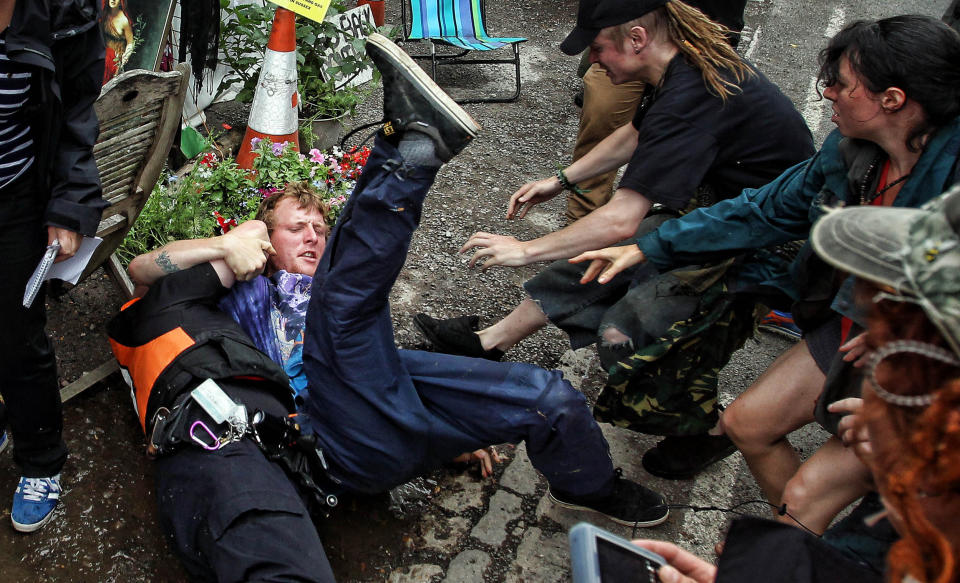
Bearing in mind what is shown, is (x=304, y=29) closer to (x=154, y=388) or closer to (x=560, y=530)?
(x=154, y=388)

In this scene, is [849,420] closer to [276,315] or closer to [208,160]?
[276,315]

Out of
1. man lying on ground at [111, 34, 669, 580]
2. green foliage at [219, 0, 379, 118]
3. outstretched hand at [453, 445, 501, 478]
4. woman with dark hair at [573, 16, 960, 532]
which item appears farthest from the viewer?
green foliage at [219, 0, 379, 118]

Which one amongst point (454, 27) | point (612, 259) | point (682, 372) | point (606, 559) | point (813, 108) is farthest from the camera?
point (813, 108)

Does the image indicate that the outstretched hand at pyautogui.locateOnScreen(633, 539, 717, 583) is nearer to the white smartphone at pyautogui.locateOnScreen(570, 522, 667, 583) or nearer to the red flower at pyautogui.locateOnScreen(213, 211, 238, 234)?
the white smartphone at pyautogui.locateOnScreen(570, 522, 667, 583)

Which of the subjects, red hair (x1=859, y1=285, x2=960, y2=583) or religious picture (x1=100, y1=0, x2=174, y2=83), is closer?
red hair (x1=859, y1=285, x2=960, y2=583)

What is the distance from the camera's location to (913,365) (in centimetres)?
108

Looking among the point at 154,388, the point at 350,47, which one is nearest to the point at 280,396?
the point at 154,388

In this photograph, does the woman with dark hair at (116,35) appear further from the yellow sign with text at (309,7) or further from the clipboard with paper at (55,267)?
the clipboard with paper at (55,267)

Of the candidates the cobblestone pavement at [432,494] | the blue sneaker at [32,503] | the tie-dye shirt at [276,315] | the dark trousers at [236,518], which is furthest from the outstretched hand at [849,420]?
the blue sneaker at [32,503]

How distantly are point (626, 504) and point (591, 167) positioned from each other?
1.56m

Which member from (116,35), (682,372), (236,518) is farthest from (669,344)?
(116,35)

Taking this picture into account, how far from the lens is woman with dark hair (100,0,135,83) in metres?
3.76

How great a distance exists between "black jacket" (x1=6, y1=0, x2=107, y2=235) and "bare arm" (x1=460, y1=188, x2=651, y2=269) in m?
1.36

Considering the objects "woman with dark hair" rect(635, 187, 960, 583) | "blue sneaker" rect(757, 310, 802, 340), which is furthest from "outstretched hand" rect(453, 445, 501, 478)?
"woman with dark hair" rect(635, 187, 960, 583)
